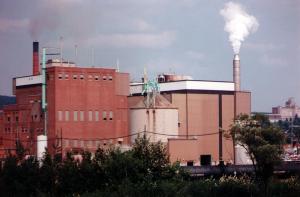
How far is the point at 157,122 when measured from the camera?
203 feet

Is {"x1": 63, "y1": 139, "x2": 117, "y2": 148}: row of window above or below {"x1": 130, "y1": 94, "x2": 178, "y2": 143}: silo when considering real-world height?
below

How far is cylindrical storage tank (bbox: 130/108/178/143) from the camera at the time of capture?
61250 mm

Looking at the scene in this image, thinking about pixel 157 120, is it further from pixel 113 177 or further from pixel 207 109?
pixel 113 177

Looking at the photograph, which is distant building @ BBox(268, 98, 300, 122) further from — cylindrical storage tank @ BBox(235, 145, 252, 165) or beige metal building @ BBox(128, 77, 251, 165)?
cylindrical storage tank @ BBox(235, 145, 252, 165)

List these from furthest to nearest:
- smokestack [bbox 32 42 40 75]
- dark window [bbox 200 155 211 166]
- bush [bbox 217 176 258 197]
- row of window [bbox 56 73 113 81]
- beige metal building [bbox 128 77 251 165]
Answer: beige metal building [bbox 128 77 251 165], smokestack [bbox 32 42 40 75], dark window [bbox 200 155 211 166], row of window [bbox 56 73 113 81], bush [bbox 217 176 258 197]

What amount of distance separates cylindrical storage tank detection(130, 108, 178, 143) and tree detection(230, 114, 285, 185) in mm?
23688

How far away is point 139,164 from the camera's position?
23.6 metres

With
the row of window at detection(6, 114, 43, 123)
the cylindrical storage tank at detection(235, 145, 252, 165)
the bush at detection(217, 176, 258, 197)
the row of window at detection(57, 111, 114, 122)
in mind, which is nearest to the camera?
the bush at detection(217, 176, 258, 197)

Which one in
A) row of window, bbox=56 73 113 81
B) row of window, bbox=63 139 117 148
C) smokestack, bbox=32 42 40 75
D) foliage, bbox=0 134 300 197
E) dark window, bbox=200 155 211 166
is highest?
smokestack, bbox=32 42 40 75

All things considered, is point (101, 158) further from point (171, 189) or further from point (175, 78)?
point (175, 78)

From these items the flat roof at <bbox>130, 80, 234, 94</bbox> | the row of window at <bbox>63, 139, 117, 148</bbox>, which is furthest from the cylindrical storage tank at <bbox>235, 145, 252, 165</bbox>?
the flat roof at <bbox>130, 80, 234, 94</bbox>

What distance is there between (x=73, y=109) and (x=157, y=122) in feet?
33.7

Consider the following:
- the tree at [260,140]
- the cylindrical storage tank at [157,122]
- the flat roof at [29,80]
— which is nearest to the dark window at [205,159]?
the cylindrical storage tank at [157,122]

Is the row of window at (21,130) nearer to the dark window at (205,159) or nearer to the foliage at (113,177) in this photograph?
the dark window at (205,159)
